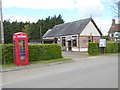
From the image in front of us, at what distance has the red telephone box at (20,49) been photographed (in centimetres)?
1811

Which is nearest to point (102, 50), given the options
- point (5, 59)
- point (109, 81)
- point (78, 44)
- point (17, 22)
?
point (78, 44)

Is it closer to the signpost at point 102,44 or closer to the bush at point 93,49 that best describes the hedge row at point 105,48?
the bush at point 93,49

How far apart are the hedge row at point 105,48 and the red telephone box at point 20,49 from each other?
40.9 ft

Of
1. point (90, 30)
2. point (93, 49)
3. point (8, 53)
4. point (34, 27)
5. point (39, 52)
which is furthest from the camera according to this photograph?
point (34, 27)

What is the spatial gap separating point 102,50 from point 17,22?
2160 inches

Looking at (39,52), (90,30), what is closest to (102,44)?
(39,52)

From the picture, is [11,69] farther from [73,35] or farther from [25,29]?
[25,29]

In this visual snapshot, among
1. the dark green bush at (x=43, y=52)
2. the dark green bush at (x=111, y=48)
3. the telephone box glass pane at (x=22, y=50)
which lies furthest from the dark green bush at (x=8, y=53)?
the dark green bush at (x=111, y=48)

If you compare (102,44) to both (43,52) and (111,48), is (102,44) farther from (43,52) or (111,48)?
(43,52)

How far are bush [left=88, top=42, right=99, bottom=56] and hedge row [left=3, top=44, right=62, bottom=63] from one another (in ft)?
22.7

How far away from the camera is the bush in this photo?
29.3 m

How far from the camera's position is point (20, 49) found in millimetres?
18297

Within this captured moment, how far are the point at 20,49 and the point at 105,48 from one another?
16111 mm

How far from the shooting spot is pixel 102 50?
3116 cm
